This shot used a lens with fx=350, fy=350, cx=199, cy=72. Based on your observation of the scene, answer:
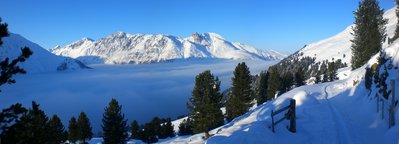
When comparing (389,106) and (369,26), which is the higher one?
(369,26)

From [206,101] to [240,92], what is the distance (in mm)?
11458

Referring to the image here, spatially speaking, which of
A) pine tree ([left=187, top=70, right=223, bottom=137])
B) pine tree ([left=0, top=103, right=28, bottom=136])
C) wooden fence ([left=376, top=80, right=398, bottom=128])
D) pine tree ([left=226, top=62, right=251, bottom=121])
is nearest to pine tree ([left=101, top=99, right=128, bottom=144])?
pine tree ([left=187, top=70, right=223, bottom=137])

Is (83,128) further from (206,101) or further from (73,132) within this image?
(206,101)

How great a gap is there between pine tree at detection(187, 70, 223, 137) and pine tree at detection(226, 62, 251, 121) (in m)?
9.04

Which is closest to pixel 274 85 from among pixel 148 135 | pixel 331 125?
pixel 148 135

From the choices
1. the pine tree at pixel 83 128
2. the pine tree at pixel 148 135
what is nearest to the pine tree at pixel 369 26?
the pine tree at pixel 148 135

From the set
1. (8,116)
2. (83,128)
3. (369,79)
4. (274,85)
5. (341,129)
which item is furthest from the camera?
(274,85)

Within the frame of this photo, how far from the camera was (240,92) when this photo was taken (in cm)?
5853

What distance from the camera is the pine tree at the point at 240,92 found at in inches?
2302

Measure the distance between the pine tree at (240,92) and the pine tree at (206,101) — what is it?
9.04 meters

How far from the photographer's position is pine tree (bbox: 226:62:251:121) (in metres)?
58.5

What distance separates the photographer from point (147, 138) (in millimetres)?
79125

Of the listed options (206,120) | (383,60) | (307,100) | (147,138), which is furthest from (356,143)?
(147,138)

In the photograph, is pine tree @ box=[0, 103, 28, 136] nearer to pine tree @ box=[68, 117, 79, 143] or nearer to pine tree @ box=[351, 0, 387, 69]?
pine tree @ box=[68, 117, 79, 143]
